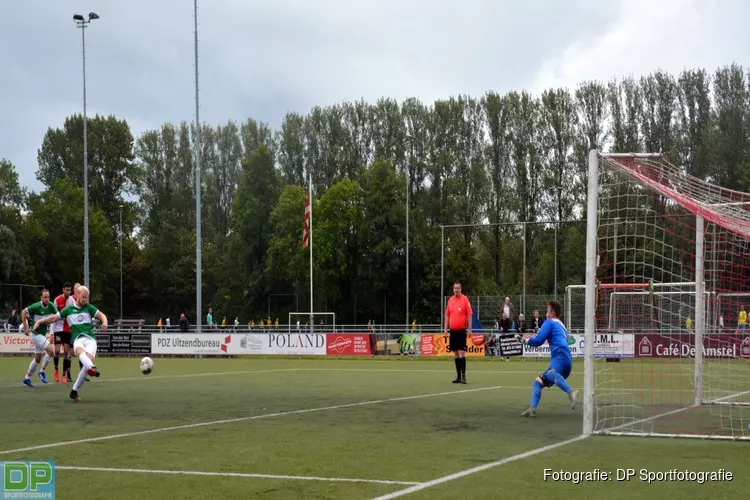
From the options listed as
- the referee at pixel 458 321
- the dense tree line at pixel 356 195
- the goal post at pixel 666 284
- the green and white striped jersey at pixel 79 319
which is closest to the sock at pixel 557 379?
the goal post at pixel 666 284

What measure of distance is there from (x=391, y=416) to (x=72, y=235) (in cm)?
7707

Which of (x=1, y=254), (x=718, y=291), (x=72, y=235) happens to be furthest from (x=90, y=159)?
(x=718, y=291)

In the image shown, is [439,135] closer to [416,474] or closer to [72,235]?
[72,235]

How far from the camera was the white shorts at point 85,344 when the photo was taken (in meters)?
17.4

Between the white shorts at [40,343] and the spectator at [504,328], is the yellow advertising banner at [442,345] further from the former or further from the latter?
the white shorts at [40,343]

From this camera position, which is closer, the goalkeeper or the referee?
the goalkeeper

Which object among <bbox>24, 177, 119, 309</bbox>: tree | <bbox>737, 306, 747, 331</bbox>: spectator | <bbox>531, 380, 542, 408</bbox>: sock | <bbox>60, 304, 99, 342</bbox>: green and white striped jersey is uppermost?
<bbox>24, 177, 119, 309</bbox>: tree

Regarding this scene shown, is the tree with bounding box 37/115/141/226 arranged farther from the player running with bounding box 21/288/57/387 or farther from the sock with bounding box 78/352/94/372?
the sock with bounding box 78/352/94/372

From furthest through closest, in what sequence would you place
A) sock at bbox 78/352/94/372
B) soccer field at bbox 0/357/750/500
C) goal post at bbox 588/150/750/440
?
sock at bbox 78/352/94/372
goal post at bbox 588/150/750/440
soccer field at bbox 0/357/750/500

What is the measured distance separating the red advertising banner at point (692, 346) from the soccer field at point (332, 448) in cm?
651

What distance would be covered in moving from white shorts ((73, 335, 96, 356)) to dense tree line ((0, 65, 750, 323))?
152 feet

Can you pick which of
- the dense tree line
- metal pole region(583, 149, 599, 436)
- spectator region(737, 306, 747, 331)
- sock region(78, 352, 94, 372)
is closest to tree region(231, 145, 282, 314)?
the dense tree line

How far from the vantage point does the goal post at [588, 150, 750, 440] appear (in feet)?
40.3

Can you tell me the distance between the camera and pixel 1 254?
7038cm
